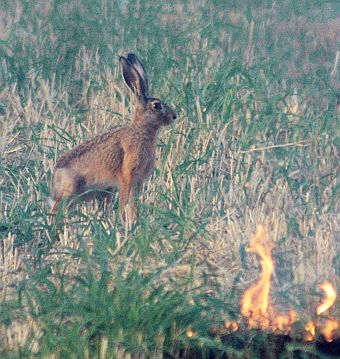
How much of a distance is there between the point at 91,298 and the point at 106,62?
12.0 feet

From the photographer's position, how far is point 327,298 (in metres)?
4.63

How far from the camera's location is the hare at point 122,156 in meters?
5.82

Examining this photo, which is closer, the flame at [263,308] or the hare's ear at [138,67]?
the flame at [263,308]

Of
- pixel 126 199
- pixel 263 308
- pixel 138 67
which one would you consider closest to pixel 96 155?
pixel 126 199

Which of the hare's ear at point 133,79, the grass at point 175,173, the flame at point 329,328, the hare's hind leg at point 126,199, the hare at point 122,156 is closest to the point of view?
the grass at point 175,173

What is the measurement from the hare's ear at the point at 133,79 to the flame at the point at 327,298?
1894 mm

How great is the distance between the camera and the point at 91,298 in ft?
14.0

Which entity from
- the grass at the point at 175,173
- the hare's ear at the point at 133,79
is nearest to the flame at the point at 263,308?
the grass at the point at 175,173

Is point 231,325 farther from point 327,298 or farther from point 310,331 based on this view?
point 327,298

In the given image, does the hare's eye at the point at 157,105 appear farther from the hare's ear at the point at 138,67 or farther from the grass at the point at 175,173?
the grass at the point at 175,173

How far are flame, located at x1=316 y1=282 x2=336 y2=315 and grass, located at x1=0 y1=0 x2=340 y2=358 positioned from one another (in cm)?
4

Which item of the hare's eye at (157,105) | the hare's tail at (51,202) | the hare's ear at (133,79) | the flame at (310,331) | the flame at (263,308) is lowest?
the flame at (310,331)

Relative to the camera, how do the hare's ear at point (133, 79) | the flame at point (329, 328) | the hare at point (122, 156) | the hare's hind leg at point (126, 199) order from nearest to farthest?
the flame at point (329, 328) < the hare's hind leg at point (126, 199) < the hare at point (122, 156) < the hare's ear at point (133, 79)

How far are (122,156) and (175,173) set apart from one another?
403 mm
